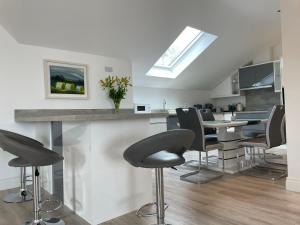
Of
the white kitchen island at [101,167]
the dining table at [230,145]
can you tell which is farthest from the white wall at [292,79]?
the white kitchen island at [101,167]

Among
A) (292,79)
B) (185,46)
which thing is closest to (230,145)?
(292,79)

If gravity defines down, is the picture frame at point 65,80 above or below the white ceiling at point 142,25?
below

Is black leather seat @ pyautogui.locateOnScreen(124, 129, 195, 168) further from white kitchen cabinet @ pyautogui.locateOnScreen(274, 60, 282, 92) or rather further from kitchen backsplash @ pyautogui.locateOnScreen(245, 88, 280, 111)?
kitchen backsplash @ pyautogui.locateOnScreen(245, 88, 280, 111)

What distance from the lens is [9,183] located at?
3219 mm

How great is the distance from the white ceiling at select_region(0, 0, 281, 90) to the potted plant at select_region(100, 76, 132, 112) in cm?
48

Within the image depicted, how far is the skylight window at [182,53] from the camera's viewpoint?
17.2ft

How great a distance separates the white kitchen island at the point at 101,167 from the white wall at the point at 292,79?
1.57 metres

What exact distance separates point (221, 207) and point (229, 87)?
5.13 m

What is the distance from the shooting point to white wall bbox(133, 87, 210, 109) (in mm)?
5695

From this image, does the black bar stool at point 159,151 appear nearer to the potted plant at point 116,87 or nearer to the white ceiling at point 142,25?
the white ceiling at point 142,25

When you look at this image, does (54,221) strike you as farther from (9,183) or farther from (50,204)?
(9,183)

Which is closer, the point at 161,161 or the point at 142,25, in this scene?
the point at 161,161

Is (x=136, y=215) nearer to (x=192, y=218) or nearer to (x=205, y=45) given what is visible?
(x=192, y=218)

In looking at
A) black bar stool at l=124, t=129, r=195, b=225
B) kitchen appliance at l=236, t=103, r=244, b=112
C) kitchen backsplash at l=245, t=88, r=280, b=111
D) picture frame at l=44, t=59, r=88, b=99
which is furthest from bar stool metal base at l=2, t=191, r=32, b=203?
kitchen backsplash at l=245, t=88, r=280, b=111
